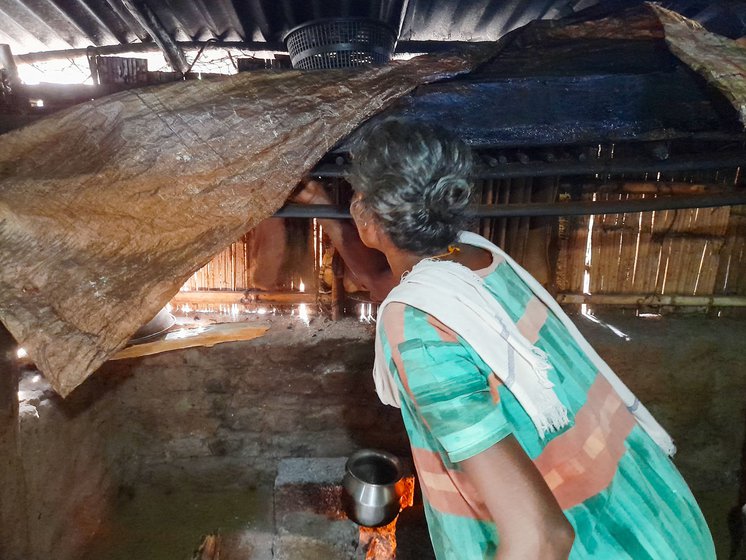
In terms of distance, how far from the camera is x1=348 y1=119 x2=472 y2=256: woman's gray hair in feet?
4.78

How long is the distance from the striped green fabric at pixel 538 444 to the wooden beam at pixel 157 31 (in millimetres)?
2721

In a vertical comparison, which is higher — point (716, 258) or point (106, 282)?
point (106, 282)

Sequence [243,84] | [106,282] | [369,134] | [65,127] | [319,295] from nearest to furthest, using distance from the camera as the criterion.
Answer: [369,134] → [106,282] → [65,127] → [243,84] → [319,295]

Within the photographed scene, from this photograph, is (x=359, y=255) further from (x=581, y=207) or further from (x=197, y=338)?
(x=197, y=338)

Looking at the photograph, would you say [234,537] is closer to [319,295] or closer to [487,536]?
[319,295]

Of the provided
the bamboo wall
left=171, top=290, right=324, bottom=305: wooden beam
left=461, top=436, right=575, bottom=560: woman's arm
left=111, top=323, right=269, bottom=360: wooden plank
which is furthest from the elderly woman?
left=171, top=290, right=324, bottom=305: wooden beam

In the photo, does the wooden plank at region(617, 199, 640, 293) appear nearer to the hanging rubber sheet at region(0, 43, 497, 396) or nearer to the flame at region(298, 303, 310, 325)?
the hanging rubber sheet at region(0, 43, 497, 396)

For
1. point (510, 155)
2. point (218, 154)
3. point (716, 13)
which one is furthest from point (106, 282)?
point (716, 13)

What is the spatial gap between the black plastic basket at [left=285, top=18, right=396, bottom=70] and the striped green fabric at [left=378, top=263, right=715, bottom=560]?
6.21 ft

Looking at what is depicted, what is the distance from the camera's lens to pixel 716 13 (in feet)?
10.2

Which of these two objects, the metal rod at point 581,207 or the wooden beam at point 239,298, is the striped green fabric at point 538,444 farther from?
the wooden beam at point 239,298

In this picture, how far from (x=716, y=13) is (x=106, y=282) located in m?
4.36

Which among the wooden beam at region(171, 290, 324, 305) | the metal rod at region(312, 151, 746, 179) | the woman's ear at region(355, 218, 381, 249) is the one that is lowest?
the wooden beam at region(171, 290, 324, 305)

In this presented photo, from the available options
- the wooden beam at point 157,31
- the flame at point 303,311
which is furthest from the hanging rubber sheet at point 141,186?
the flame at point 303,311
